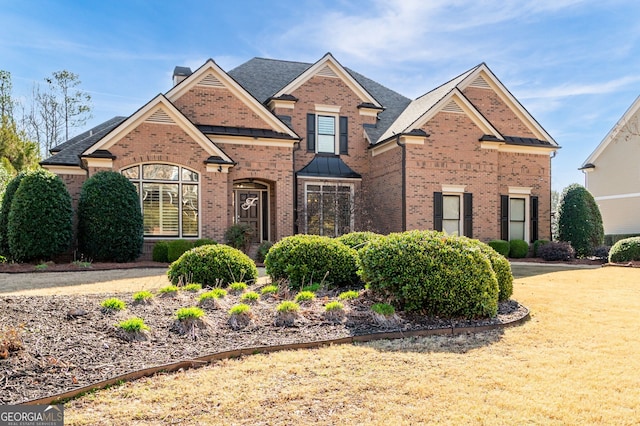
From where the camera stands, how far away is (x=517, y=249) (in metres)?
19.3

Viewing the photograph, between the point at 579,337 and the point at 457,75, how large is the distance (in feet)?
59.1

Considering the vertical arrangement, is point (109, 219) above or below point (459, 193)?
below

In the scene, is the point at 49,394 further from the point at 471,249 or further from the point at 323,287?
the point at 471,249

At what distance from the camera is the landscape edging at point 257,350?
3920 mm

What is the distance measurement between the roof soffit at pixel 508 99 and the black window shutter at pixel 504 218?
388 cm

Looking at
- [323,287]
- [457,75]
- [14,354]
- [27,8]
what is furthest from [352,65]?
[14,354]

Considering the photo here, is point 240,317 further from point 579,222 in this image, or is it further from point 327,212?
point 579,222

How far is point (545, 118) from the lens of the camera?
73.5 feet

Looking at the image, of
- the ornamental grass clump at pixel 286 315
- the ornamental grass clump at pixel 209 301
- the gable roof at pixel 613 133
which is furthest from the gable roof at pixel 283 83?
the ornamental grass clump at pixel 286 315

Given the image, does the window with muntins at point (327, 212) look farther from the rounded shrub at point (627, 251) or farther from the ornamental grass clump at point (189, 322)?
the ornamental grass clump at point (189, 322)

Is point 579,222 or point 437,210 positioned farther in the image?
point 579,222

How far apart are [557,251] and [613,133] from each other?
40.0ft

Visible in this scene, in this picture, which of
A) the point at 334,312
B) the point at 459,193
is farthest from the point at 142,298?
the point at 459,193

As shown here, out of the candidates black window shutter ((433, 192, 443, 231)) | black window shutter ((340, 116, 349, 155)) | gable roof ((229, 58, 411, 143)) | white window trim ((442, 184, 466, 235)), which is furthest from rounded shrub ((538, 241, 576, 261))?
black window shutter ((340, 116, 349, 155))
